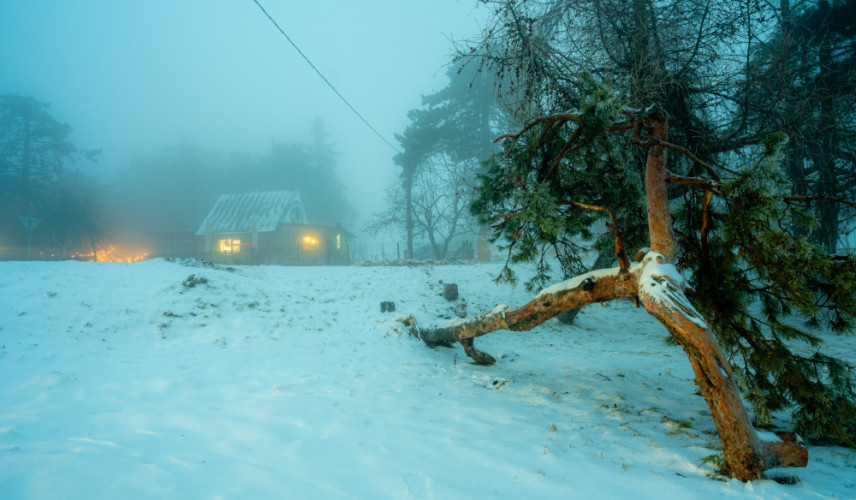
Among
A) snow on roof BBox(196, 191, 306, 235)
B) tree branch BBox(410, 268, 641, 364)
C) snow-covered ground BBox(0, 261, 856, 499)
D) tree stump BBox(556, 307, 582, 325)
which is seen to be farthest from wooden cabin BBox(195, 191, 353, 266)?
tree branch BBox(410, 268, 641, 364)

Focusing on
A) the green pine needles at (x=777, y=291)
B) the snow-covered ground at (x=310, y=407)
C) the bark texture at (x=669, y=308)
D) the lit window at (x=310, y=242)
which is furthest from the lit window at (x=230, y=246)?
the green pine needles at (x=777, y=291)

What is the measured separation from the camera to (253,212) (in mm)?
29234

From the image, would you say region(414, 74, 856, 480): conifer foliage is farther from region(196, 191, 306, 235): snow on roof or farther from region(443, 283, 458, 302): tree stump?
region(196, 191, 306, 235): snow on roof

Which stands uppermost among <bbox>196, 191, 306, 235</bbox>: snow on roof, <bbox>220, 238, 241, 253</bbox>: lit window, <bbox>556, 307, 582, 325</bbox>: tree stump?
<bbox>196, 191, 306, 235</bbox>: snow on roof

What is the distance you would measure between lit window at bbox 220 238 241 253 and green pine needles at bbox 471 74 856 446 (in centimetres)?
2784

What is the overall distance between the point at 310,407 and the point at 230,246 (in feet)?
92.2

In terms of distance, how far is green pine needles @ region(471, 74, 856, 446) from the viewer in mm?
3184

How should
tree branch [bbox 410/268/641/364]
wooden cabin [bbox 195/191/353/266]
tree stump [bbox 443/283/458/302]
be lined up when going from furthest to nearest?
wooden cabin [bbox 195/191/353/266]
tree stump [bbox 443/283/458/302]
tree branch [bbox 410/268/641/364]

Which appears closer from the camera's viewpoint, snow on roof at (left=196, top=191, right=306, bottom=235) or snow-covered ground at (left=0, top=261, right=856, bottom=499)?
snow-covered ground at (left=0, top=261, right=856, bottom=499)

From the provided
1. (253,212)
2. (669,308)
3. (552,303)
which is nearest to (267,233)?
(253,212)

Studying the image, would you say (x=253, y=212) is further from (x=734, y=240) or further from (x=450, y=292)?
(x=734, y=240)

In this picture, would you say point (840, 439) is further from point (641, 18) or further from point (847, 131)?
point (847, 131)

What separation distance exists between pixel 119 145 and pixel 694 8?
113728 millimetres

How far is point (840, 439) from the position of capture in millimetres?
3244
